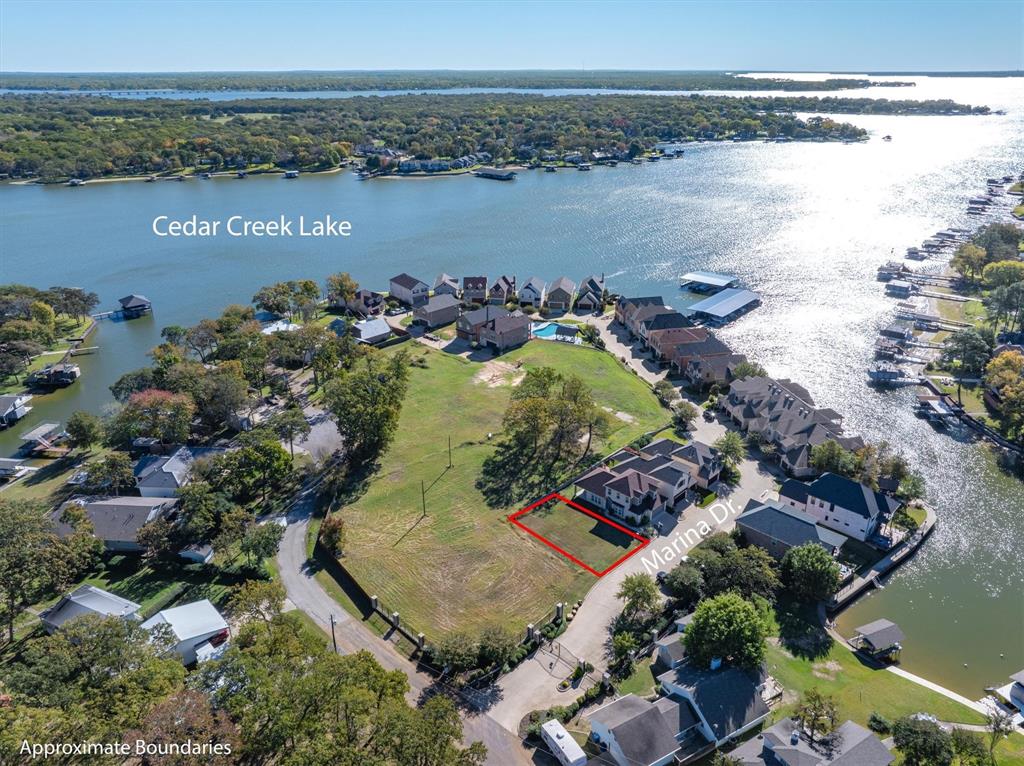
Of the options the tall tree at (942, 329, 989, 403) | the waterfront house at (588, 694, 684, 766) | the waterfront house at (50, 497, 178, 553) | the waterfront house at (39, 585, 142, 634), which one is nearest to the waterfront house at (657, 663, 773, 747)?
the waterfront house at (588, 694, 684, 766)

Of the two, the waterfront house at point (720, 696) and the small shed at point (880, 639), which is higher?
the waterfront house at point (720, 696)

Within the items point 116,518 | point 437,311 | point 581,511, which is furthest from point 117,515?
point 437,311

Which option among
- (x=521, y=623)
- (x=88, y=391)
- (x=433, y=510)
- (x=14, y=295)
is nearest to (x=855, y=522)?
(x=521, y=623)

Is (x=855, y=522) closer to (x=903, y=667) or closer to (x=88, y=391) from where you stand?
(x=903, y=667)

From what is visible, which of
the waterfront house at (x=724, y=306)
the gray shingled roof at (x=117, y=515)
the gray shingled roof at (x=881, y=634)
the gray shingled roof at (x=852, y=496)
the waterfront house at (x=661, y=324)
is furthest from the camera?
the waterfront house at (x=724, y=306)

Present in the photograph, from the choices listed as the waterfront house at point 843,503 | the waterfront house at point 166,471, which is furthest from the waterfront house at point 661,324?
the waterfront house at point 166,471

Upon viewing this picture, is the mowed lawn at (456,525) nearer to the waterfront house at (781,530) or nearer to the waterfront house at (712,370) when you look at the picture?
the waterfront house at (712,370)
